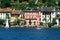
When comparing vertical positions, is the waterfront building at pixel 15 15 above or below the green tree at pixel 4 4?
below

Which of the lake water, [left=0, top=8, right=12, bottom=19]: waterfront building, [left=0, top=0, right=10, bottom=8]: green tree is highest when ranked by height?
[left=0, top=0, right=10, bottom=8]: green tree

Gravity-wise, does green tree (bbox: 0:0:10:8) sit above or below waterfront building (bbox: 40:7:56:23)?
above

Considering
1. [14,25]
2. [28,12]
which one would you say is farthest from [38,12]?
[14,25]

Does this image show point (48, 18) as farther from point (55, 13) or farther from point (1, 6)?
point (1, 6)

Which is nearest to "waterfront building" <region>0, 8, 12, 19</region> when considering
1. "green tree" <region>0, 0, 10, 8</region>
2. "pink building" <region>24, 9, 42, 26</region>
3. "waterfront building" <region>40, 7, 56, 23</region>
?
"green tree" <region>0, 0, 10, 8</region>

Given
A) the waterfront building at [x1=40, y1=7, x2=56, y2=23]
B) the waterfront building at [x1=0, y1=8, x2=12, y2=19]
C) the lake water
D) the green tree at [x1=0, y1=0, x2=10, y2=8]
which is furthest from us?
the green tree at [x1=0, y1=0, x2=10, y2=8]

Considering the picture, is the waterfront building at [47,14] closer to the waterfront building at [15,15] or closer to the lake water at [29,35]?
the waterfront building at [15,15]

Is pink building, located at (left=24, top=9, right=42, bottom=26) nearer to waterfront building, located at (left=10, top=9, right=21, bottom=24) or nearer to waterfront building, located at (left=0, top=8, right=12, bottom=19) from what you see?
waterfront building, located at (left=10, top=9, right=21, bottom=24)

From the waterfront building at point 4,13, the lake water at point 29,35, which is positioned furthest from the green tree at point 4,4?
the lake water at point 29,35
